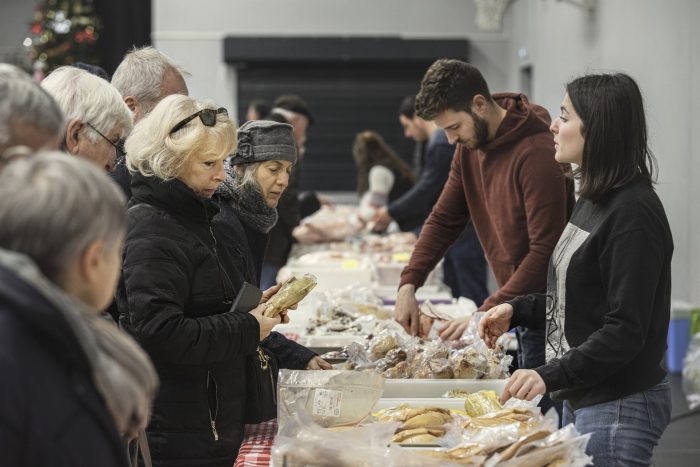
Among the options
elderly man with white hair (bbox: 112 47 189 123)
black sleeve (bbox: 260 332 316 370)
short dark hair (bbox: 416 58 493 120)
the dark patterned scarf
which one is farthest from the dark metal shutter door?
black sleeve (bbox: 260 332 316 370)

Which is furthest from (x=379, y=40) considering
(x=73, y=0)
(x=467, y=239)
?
(x=467, y=239)

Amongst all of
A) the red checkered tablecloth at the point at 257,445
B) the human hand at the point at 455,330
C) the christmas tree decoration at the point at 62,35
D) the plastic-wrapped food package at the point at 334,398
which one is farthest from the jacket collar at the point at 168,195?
the christmas tree decoration at the point at 62,35

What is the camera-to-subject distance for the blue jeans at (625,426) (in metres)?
2.29

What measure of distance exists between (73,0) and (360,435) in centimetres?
1073

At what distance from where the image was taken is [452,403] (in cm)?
253

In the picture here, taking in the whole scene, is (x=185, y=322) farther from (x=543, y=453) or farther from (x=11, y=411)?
(x=11, y=411)

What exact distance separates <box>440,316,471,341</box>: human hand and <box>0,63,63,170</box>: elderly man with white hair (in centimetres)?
181

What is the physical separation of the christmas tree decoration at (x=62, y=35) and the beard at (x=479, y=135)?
Answer: 8.59 metres

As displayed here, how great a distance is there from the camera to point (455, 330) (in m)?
3.16

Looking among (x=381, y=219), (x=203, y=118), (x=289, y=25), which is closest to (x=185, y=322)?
(x=203, y=118)

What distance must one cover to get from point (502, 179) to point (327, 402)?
1510 mm

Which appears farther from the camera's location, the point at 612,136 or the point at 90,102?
the point at 90,102

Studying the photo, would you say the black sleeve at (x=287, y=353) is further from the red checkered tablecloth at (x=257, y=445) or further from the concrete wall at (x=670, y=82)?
the concrete wall at (x=670, y=82)

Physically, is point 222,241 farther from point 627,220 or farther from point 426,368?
point 627,220
